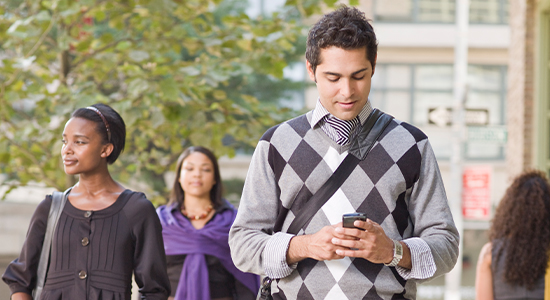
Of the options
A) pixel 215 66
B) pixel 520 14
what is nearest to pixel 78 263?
pixel 215 66

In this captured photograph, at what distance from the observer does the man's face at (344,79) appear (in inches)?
82.8

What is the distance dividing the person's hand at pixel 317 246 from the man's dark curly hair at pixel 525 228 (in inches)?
86.2

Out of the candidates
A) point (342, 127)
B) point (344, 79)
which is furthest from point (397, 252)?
point (344, 79)

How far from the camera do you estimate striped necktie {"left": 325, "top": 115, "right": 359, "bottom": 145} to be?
221cm

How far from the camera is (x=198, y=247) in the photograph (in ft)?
17.0

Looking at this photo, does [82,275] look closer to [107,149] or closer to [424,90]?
[107,149]

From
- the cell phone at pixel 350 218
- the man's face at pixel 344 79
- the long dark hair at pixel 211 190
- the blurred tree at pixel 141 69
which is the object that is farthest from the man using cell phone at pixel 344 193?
the long dark hair at pixel 211 190

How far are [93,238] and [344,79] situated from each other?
1439mm

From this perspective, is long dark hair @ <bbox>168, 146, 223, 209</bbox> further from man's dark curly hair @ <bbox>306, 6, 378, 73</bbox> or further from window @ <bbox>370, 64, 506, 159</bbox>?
window @ <bbox>370, 64, 506, 159</bbox>

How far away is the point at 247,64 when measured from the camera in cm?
541

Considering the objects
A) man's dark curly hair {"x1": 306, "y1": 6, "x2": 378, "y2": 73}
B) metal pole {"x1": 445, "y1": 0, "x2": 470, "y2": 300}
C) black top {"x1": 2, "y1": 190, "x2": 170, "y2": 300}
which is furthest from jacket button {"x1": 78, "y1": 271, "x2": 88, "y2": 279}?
metal pole {"x1": 445, "y1": 0, "x2": 470, "y2": 300}

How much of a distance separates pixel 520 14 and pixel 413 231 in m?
6.31

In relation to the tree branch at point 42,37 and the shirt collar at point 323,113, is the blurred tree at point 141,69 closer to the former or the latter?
the tree branch at point 42,37

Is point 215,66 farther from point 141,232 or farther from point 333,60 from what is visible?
point 333,60
